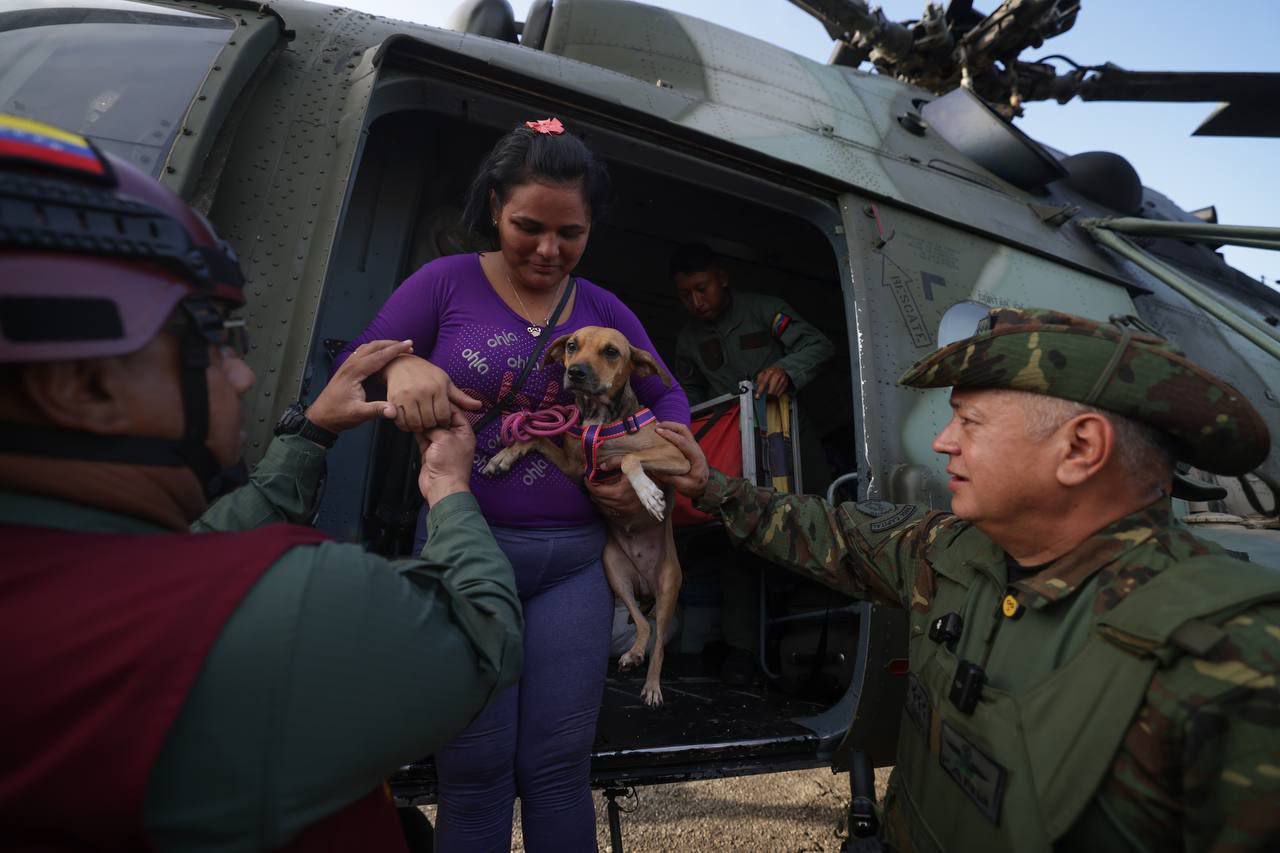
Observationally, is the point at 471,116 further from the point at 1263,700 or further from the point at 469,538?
the point at 1263,700

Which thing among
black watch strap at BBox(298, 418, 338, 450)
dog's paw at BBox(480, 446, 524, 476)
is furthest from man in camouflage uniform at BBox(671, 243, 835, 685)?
black watch strap at BBox(298, 418, 338, 450)

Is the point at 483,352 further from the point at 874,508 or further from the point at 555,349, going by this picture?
the point at 874,508

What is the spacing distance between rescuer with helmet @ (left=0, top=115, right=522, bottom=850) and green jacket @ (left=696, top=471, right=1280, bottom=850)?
43.0 inches

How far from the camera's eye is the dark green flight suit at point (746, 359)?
3.77 m

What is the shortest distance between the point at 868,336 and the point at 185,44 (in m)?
2.92

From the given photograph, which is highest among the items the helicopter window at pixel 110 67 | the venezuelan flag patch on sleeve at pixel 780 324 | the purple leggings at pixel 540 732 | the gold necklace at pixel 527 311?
the helicopter window at pixel 110 67

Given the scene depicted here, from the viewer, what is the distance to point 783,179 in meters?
3.21

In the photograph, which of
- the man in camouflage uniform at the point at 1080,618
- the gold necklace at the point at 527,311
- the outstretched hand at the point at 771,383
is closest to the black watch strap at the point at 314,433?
the gold necklace at the point at 527,311

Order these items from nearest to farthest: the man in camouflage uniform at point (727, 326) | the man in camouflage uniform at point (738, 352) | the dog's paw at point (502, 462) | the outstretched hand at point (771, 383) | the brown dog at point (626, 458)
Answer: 1. the dog's paw at point (502, 462)
2. the brown dog at point (626, 458)
3. the outstretched hand at point (771, 383)
4. the man in camouflage uniform at point (738, 352)
5. the man in camouflage uniform at point (727, 326)

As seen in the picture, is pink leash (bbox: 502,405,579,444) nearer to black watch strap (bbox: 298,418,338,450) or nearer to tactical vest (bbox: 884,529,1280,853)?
black watch strap (bbox: 298,418,338,450)

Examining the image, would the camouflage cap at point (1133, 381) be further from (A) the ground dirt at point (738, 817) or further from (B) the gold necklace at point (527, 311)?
(A) the ground dirt at point (738, 817)

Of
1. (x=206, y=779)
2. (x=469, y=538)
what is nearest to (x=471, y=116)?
(x=469, y=538)

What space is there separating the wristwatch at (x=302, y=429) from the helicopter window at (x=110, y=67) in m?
0.92

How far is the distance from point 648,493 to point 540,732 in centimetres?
99
